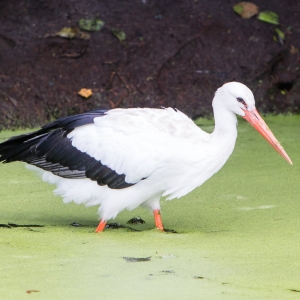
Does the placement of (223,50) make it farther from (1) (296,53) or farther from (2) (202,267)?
(2) (202,267)

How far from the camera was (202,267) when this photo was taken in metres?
4.33

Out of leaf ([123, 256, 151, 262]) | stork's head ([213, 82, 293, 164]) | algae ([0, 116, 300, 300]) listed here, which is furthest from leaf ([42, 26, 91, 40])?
leaf ([123, 256, 151, 262])

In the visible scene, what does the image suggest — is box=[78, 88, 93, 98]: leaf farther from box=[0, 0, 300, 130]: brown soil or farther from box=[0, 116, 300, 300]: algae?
box=[0, 116, 300, 300]: algae

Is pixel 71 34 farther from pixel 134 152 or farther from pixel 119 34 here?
pixel 134 152

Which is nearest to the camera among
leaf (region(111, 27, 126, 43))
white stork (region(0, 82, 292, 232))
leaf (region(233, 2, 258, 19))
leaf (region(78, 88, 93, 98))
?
white stork (region(0, 82, 292, 232))

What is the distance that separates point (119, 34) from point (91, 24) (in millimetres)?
375

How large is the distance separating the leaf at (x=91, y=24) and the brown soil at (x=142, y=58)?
0.23 feet

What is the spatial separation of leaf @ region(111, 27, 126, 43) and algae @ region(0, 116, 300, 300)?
9.42 ft

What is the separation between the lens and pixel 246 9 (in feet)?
32.9

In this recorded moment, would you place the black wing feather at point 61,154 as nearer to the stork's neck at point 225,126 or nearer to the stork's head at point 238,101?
the stork's neck at point 225,126

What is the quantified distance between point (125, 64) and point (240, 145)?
210 centimetres

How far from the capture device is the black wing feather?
534cm

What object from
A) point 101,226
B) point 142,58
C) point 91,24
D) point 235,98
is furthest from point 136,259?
point 91,24

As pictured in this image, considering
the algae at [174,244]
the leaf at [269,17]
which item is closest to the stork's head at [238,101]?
the algae at [174,244]
